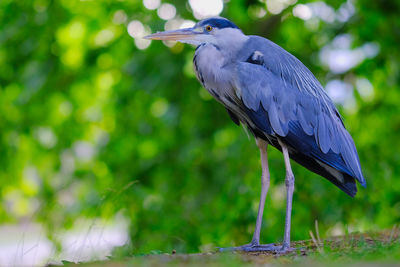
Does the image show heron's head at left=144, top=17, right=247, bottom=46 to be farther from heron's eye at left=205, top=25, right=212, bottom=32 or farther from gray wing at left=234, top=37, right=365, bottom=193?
gray wing at left=234, top=37, right=365, bottom=193

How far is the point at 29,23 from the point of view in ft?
22.6

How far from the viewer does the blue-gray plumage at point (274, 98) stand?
4.12 meters

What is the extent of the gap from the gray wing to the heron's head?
19 cm

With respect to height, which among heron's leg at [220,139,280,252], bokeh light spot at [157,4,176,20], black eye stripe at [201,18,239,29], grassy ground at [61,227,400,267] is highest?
bokeh light spot at [157,4,176,20]

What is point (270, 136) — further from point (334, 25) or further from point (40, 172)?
point (40, 172)

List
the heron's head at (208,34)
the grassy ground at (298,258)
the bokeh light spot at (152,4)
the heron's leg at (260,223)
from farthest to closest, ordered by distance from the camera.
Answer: the bokeh light spot at (152,4) → the heron's head at (208,34) → the heron's leg at (260,223) → the grassy ground at (298,258)

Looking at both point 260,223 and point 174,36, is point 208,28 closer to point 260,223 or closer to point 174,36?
point 174,36

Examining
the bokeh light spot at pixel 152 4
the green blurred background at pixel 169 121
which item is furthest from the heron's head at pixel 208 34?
the bokeh light spot at pixel 152 4

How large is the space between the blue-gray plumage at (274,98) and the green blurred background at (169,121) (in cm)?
144

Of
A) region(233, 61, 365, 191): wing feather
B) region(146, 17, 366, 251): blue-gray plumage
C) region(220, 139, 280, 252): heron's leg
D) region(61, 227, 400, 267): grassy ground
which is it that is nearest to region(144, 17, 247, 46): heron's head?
region(146, 17, 366, 251): blue-gray plumage

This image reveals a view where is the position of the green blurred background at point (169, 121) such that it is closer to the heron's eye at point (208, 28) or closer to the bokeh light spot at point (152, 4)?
the bokeh light spot at point (152, 4)

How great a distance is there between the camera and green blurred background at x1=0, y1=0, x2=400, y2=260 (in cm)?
632

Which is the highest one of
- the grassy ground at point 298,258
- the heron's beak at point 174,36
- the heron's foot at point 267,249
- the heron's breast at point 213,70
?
the heron's beak at point 174,36

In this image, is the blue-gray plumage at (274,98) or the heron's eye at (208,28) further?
the heron's eye at (208,28)
